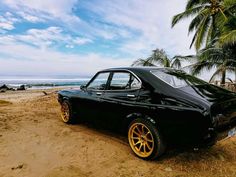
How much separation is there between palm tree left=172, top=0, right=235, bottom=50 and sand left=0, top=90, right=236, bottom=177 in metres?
16.0

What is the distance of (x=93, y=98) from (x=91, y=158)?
1388 millimetres

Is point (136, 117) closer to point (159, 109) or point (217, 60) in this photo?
point (159, 109)

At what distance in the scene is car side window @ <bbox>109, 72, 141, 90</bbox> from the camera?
4.03 meters

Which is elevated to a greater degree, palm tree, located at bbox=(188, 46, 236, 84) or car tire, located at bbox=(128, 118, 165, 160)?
palm tree, located at bbox=(188, 46, 236, 84)

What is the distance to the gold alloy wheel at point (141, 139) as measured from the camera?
3687mm

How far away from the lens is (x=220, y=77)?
14406 millimetres

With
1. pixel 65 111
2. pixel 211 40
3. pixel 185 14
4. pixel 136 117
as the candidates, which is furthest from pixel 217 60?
pixel 136 117

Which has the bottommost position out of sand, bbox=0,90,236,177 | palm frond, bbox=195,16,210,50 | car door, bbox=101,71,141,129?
sand, bbox=0,90,236,177

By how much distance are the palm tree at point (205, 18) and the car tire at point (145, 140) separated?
1678 centimetres

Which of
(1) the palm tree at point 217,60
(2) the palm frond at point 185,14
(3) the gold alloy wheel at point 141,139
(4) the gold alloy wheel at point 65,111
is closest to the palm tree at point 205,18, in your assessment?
(2) the palm frond at point 185,14

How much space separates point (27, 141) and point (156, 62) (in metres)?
13.2

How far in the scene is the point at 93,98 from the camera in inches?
191

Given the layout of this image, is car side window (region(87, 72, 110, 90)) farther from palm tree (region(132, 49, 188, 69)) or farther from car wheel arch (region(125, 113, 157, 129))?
palm tree (region(132, 49, 188, 69))

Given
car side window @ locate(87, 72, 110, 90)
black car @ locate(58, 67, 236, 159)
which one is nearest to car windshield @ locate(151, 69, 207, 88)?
black car @ locate(58, 67, 236, 159)
